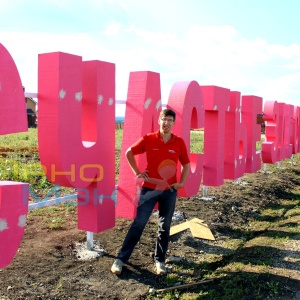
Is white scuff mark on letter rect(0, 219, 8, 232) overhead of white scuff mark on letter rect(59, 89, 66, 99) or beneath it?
beneath

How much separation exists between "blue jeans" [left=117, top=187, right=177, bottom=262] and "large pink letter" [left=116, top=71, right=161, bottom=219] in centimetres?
76

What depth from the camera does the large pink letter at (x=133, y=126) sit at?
5285 mm

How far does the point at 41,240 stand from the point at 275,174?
8.77 metres

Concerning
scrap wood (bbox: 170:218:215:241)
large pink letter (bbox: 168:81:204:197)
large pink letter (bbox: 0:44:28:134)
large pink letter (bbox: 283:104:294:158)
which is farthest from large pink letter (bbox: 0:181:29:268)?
large pink letter (bbox: 283:104:294:158)

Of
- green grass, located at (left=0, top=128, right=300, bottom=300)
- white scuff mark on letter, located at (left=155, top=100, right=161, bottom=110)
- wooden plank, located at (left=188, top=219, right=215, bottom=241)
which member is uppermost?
white scuff mark on letter, located at (left=155, top=100, right=161, bottom=110)

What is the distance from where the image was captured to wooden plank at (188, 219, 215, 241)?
19.5 ft

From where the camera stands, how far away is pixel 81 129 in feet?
14.4

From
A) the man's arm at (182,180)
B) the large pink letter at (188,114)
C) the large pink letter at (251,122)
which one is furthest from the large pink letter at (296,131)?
the man's arm at (182,180)

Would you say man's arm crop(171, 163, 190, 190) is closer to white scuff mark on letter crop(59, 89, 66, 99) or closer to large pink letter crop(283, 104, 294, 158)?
white scuff mark on letter crop(59, 89, 66, 99)

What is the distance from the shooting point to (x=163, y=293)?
13.6ft

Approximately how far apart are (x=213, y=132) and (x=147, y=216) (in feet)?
10.1

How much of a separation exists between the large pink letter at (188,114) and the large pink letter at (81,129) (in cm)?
141

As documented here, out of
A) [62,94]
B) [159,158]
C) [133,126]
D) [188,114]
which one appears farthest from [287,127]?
[62,94]

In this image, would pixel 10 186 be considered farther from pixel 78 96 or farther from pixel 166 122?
pixel 166 122
